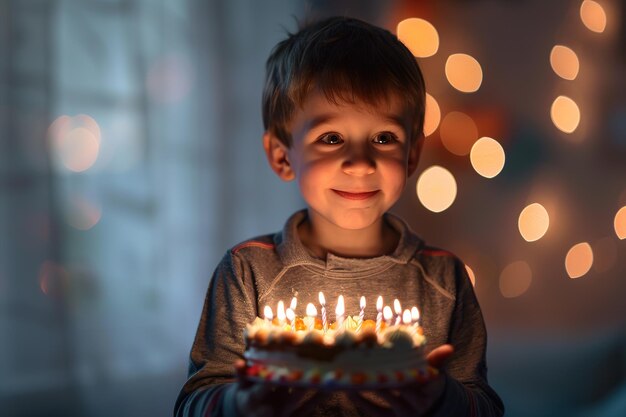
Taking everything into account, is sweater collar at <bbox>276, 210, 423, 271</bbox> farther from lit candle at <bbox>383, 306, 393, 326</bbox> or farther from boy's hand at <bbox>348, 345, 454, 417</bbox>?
boy's hand at <bbox>348, 345, 454, 417</bbox>

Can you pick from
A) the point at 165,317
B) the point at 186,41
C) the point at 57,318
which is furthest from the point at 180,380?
the point at 186,41

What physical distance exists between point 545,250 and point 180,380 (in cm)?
156

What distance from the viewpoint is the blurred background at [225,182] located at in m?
2.41

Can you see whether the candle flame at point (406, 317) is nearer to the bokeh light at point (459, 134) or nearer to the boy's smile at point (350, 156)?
the boy's smile at point (350, 156)

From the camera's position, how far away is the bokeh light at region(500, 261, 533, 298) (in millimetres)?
3009

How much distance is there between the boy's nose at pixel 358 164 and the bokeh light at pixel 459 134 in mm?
1659

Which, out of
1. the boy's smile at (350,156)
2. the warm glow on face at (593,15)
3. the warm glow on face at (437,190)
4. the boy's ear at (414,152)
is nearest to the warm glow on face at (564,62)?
the warm glow on face at (593,15)

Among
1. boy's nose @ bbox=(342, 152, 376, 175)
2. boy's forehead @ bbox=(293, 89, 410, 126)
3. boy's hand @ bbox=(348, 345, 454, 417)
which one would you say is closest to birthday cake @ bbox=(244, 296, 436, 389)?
boy's hand @ bbox=(348, 345, 454, 417)

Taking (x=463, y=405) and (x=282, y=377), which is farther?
(x=463, y=405)

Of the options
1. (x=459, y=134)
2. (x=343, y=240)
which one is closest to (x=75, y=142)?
(x=343, y=240)

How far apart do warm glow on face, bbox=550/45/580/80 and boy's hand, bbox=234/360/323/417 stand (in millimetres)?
2251

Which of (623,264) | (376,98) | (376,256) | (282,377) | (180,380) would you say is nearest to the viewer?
(282,377)

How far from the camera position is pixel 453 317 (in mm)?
1546

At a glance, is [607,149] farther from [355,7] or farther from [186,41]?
[186,41]
